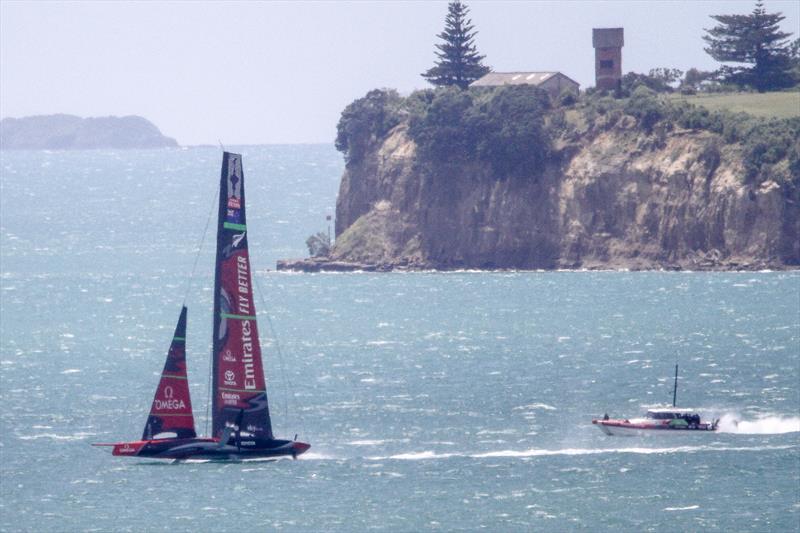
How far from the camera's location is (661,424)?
262ft

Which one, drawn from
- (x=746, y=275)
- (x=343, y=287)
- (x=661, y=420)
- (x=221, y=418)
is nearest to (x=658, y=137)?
(x=746, y=275)

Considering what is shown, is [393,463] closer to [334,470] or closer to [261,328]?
[334,470]

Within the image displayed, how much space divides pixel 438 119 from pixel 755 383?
73.5 meters

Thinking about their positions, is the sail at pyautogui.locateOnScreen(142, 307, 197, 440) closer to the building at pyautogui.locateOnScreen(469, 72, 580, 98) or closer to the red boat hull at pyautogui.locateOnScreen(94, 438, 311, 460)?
the red boat hull at pyautogui.locateOnScreen(94, 438, 311, 460)

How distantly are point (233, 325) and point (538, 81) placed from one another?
345ft

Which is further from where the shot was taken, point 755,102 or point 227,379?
point 755,102

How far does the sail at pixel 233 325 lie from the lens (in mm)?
69438

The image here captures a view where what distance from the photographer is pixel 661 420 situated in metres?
80.1

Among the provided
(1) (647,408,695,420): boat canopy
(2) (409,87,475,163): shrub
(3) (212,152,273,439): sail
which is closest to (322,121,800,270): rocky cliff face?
(2) (409,87,475,163): shrub

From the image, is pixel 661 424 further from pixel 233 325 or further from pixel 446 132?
pixel 446 132

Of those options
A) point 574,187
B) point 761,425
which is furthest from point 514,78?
point 761,425

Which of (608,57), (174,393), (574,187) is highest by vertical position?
(608,57)

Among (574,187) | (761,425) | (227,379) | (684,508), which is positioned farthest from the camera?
(574,187)

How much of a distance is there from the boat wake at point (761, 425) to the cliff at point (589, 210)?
65.9m
